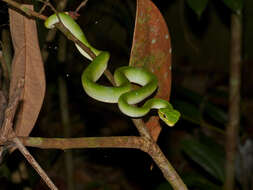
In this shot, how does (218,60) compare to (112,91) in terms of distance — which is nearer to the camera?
(112,91)

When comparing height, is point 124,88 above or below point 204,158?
above

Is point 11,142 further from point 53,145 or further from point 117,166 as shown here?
point 117,166

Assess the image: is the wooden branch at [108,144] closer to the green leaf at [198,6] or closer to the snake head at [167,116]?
the snake head at [167,116]

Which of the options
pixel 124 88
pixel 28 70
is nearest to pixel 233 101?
pixel 124 88

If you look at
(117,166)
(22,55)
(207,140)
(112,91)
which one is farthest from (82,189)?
(22,55)

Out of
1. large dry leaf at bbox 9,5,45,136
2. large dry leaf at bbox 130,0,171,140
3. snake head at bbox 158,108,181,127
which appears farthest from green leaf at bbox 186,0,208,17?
large dry leaf at bbox 9,5,45,136

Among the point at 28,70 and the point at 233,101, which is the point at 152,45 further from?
the point at 233,101

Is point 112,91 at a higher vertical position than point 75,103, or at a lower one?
higher
